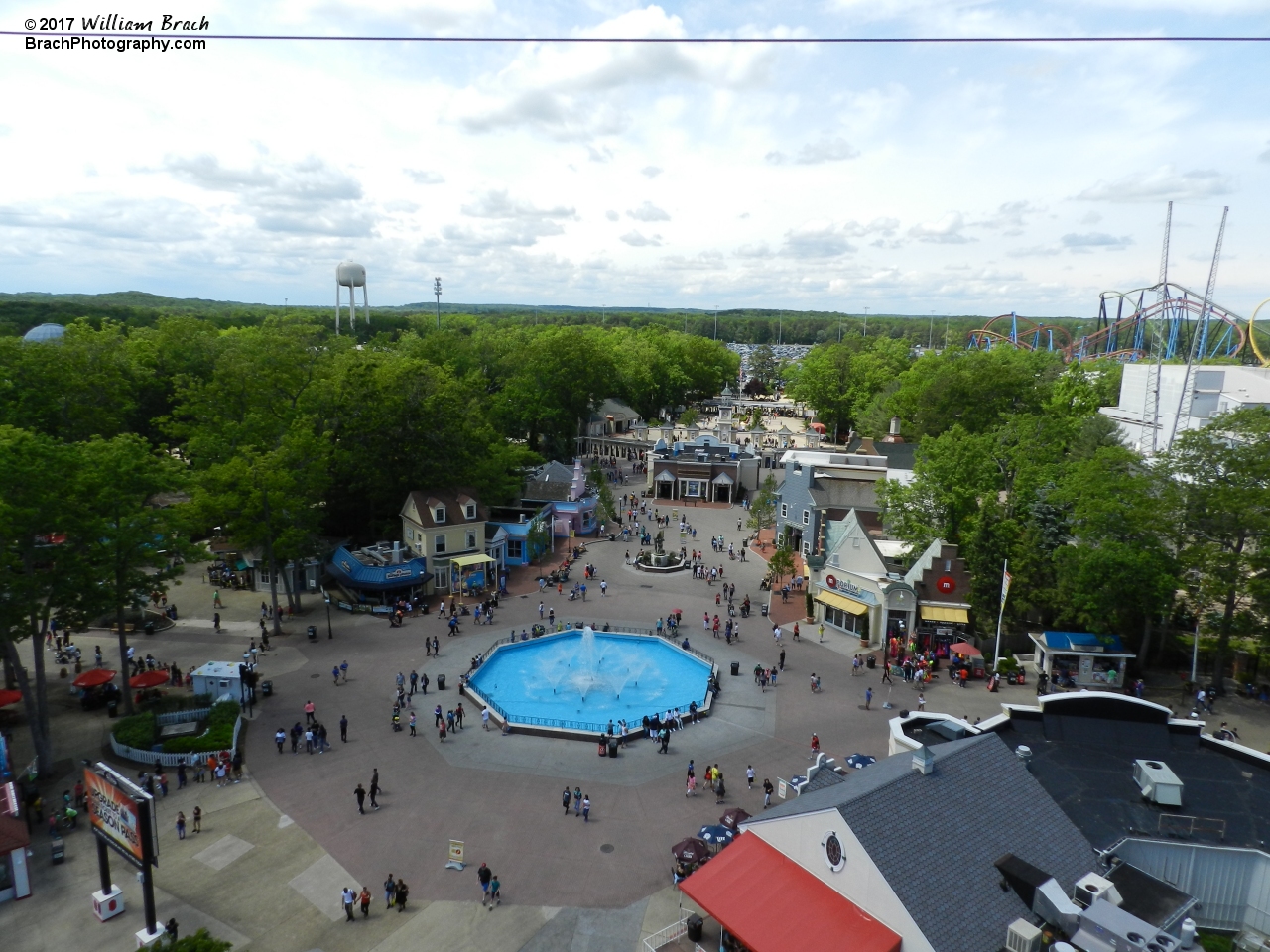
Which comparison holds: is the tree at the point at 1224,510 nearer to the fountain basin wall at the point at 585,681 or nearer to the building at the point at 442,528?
the fountain basin wall at the point at 585,681

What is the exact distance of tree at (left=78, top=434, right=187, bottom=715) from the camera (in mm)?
26047

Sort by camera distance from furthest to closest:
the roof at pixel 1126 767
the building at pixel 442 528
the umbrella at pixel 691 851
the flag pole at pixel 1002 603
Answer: the building at pixel 442 528
the flag pole at pixel 1002 603
the umbrella at pixel 691 851
the roof at pixel 1126 767

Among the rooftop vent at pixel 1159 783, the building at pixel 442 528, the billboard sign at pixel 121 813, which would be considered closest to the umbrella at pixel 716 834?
A: the rooftop vent at pixel 1159 783

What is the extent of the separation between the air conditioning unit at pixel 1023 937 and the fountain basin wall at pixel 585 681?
16201mm

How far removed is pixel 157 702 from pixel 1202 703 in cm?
4168

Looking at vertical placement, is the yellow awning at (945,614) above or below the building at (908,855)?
below

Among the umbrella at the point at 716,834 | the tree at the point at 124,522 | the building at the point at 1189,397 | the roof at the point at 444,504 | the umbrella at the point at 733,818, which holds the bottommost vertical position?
the umbrella at the point at 733,818

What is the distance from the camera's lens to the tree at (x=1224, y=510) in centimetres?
2969

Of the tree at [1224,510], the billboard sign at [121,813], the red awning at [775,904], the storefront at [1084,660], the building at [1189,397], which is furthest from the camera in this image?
the building at [1189,397]

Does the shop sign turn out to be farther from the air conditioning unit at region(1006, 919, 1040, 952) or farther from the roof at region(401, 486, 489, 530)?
the air conditioning unit at region(1006, 919, 1040, 952)

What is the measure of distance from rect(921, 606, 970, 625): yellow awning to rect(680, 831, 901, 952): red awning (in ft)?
71.0

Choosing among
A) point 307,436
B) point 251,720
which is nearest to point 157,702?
point 251,720

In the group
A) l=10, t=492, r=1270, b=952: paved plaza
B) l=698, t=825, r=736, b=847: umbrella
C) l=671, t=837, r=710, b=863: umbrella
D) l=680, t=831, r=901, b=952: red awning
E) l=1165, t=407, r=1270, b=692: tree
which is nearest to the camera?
l=680, t=831, r=901, b=952: red awning

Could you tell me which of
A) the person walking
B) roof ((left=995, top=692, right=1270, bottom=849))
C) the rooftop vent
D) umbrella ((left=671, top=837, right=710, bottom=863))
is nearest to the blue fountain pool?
umbrella ((left=671, top=837, right=710, bottom=863))
